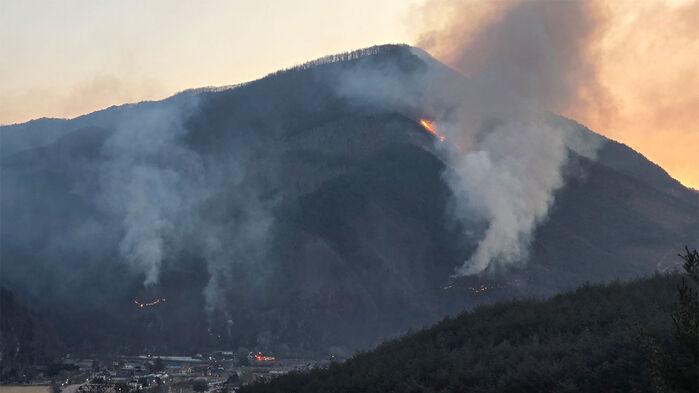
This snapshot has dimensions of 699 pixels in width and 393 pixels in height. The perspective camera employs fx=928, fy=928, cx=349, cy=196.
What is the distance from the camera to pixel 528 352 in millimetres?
47000

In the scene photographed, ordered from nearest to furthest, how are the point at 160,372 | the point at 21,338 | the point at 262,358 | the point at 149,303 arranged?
the point at 160,372 → the point at 262,358 → the point at 21,338 → the point at 149,303

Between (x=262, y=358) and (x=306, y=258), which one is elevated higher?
(x=306, y=258)

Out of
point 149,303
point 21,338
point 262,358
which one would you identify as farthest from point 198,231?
point 262,358

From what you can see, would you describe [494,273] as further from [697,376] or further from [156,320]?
[697,376]

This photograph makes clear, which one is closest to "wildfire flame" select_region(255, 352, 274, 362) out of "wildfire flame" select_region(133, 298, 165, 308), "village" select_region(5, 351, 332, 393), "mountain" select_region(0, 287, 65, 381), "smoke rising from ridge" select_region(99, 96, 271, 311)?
"village" select_region(5, 351, 332, 393)

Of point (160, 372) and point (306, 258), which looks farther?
point (306, 258)

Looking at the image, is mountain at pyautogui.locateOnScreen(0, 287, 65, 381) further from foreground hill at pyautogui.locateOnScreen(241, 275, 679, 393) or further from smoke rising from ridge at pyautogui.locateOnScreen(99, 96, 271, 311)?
foreground hill at pyautogui.locateOnScreen(241, 275, 679, 393)

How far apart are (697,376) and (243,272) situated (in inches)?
6006

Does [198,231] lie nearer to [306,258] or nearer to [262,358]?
[306,258]

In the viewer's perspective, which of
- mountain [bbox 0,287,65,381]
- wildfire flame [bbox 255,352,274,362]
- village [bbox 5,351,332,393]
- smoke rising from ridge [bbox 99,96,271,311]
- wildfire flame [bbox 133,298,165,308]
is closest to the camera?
village [bbox 5,351,332,393]

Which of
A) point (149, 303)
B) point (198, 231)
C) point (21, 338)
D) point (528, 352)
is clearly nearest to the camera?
point (528, 352)

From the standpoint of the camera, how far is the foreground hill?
41.4 m

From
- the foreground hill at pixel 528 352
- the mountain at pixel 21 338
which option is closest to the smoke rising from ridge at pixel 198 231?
the mountain at pixel 21 338

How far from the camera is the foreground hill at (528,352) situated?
41406mm
